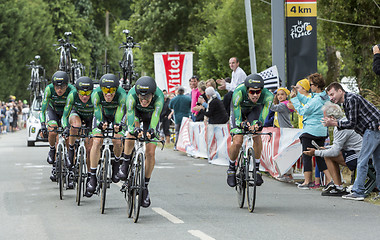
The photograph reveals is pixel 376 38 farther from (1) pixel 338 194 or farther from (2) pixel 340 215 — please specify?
(2) pixel 340 215

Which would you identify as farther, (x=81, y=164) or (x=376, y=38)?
(x=376, y=38)

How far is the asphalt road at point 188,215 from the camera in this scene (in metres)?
9.53

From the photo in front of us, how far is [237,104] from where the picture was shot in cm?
1210

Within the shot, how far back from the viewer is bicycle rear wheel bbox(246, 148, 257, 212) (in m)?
11.4

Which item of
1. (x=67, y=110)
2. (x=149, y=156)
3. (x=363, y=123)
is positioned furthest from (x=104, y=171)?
(x=363, y=123)

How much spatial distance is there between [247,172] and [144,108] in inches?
69.4

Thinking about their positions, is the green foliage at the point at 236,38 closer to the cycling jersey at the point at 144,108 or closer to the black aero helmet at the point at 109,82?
the black aero helmet at the point at 109,82

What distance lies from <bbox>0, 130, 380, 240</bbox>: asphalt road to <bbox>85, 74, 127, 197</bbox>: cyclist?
539mm

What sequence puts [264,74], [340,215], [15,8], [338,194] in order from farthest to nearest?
1. [15,8]
2. [264,74]
3. [338,194]
4. [340,215]

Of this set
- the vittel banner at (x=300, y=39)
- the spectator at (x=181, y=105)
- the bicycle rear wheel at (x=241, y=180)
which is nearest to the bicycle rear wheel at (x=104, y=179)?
the bicycle rear wheel at (x=241, y=180)

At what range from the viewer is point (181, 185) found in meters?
15.4

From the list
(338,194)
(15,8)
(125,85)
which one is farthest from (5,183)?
(15,8)

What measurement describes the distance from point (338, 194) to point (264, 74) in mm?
6592

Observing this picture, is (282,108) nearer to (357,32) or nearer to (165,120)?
(357,32)
